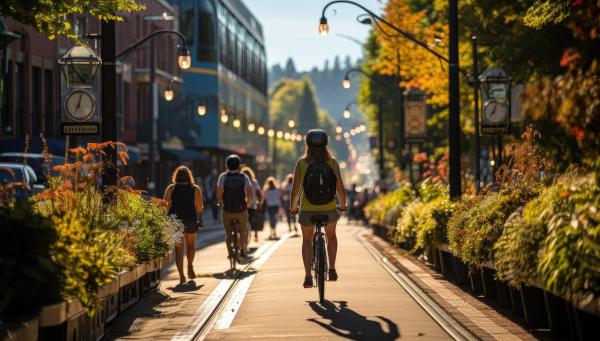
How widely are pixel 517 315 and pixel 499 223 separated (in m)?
1.30

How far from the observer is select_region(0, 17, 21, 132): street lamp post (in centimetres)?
3869

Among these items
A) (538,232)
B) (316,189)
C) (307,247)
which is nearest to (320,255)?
(307,247)

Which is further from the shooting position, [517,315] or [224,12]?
[224,12]

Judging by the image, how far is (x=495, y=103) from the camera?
26.5 meters

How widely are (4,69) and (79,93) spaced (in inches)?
934

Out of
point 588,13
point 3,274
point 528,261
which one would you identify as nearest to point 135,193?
point 528,261

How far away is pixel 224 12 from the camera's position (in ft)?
281

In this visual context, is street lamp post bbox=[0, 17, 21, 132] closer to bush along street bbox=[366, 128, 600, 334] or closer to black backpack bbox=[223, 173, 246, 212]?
black backpack bbox=[223, 173, 246, 212]

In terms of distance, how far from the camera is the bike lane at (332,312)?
12.4 metres

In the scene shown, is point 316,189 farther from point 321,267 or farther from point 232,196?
point 232,196

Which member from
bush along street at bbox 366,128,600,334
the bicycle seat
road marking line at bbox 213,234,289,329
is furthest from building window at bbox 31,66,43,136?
the bicycle seat

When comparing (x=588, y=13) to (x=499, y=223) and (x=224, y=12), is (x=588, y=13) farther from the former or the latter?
(x=224, y=12)

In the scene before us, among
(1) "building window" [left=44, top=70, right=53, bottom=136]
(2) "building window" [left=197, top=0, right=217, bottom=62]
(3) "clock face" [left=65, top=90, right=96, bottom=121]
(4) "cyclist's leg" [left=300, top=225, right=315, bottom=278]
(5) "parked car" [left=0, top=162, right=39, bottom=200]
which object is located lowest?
(4) "cyclist's leg" [left=300, top=225, right=315, bottom=278]

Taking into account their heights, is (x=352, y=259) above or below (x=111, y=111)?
below
